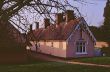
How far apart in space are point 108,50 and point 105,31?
7.28m

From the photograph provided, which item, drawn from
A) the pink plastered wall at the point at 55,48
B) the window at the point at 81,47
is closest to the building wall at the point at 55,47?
the pink plastered wall at the point at 55,48

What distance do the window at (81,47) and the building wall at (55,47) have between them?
233 centimetres

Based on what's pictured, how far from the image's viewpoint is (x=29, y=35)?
41.9ft

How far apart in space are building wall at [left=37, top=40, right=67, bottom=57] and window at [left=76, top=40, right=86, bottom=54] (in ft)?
7.63

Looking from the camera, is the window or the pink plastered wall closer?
the pink plastered wall

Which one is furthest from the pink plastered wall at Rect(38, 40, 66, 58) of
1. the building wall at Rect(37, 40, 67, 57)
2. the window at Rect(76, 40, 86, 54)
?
the window at Rect(76, 40, 86, 54)

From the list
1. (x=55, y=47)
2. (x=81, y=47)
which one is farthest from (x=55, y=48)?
(x=81, y=47)

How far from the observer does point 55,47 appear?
5256 cm

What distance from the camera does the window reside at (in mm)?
50656

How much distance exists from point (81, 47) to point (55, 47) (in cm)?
418

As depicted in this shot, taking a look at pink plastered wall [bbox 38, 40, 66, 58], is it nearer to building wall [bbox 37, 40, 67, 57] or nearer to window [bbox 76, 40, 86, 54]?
building wall [bbox 37, 40, 67, 57]

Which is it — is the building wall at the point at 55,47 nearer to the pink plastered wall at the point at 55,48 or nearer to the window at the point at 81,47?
the pink plastered wall at the point at 55,48

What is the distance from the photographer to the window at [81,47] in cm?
5066

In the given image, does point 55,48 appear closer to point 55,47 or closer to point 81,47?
point 55,47
